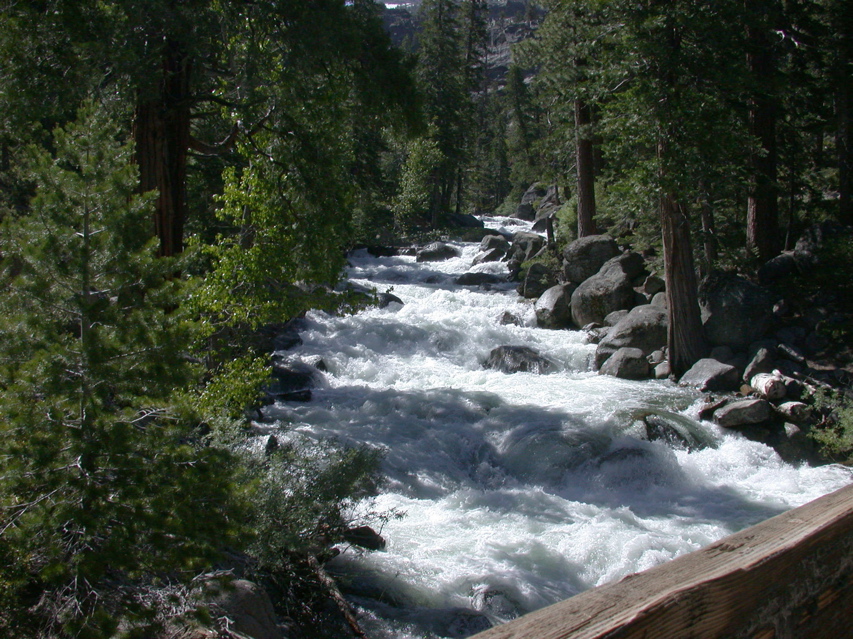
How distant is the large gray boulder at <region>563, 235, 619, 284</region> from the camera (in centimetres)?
1805

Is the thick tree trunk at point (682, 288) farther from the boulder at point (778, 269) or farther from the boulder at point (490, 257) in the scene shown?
the boulder at point (490, 257)

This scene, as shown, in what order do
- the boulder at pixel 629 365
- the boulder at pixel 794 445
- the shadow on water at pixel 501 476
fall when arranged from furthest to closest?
the boulder at pixel 629 365, the boulder at pixel 794 445, the shadow on water at pixel 501 476

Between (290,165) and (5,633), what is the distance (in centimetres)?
556

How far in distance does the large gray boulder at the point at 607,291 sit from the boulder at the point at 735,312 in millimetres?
2722

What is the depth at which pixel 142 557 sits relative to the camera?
2730 millimetres

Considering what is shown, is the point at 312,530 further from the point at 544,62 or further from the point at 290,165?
the point at 544,62

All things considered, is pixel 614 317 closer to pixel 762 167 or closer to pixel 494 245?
pixel 762 167

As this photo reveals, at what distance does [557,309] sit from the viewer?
17.4 meters

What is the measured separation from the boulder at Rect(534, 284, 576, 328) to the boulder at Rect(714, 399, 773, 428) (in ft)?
22.6

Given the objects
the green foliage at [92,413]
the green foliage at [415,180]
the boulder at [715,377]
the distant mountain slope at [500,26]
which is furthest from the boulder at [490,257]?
the distant mountain slope at [500,26]

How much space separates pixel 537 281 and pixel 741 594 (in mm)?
18764

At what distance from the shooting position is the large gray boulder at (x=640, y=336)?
46.2 feet

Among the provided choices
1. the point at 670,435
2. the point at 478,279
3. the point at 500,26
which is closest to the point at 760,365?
the point at 670,435

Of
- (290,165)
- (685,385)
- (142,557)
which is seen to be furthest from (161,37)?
(685,385)
